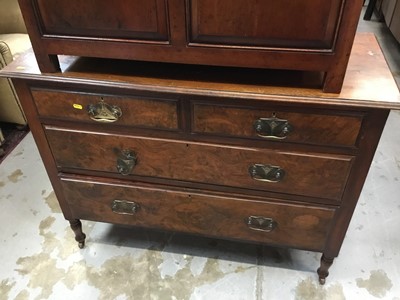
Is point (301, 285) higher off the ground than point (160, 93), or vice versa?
point (160, 93)

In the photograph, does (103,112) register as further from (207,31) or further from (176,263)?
(176,263)

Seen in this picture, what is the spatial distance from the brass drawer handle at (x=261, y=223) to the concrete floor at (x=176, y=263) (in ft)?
0.96

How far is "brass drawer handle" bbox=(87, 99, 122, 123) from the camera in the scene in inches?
39.2

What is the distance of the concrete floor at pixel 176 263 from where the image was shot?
1312 millimetres

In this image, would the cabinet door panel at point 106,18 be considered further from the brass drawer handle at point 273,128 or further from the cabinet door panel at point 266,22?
the brass drawer handle at point 273,128

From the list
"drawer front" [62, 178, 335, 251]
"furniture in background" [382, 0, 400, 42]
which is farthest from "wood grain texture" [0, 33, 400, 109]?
"furniture in background" [382, 0, 400, 42]

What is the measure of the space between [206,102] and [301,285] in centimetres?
82

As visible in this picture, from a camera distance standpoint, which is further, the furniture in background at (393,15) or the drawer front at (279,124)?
the furniture in background at (393,15)

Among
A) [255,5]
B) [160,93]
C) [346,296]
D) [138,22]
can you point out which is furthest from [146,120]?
[346,296]

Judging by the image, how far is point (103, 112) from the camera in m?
1.01

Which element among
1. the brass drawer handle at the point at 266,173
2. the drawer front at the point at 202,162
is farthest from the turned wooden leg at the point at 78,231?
the brass drawer handle at the point at 266,173

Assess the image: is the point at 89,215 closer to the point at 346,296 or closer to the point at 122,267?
the point at 122,267

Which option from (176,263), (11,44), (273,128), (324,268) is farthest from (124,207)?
(11,44)

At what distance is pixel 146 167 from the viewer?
112 cm
